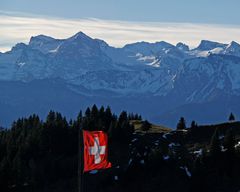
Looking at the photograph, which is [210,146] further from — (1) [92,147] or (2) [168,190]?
(1) [92,147]

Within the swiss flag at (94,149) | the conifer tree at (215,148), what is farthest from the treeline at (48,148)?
the swiss flag at (94,149)

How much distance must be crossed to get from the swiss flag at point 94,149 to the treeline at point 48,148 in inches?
3148

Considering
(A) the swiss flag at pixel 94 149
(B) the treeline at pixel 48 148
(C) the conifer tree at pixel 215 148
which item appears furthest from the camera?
(B) the treeline at pixel 48 148

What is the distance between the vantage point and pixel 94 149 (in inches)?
2477

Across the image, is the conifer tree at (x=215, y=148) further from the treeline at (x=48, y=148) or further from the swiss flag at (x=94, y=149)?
the swiss flag at (x=94, y=149)

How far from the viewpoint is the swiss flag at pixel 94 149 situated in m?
62.4

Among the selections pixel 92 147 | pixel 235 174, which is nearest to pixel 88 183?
pixel 235 174

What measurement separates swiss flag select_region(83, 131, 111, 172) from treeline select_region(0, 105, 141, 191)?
80.0 meters

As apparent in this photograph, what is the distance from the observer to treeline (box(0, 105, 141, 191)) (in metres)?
152

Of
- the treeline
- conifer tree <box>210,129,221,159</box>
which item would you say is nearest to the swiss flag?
the treeline

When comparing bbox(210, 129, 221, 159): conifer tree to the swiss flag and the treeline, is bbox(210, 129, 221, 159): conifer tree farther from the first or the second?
the swiss flag

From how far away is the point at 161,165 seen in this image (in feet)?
482

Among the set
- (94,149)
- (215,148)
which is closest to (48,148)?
(215,148)

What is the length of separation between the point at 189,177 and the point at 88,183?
19.8 m
